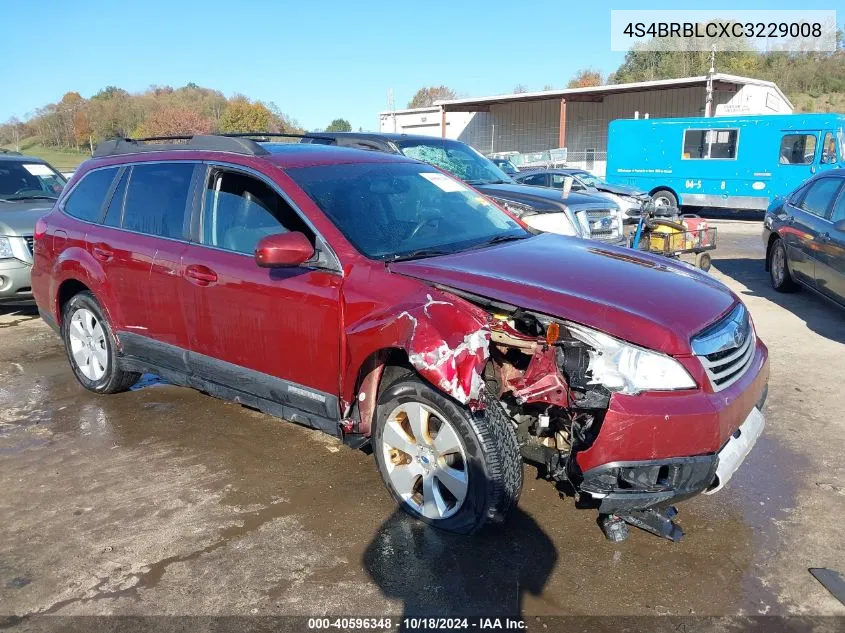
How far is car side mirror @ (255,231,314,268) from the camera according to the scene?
137 inches

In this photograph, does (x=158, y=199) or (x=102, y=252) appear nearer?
(x=158, y=199)

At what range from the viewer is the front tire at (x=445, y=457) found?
10.2 feet

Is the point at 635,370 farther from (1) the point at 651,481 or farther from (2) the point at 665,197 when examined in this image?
(2) the point at 665,197

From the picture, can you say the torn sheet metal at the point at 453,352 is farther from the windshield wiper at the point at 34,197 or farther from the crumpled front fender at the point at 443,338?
the windshield wiper at the point at 34,197

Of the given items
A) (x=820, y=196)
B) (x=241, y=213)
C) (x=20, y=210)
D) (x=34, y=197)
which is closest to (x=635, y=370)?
(x=241, y=213)

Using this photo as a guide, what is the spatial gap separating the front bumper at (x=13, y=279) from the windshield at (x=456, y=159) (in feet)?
14.4

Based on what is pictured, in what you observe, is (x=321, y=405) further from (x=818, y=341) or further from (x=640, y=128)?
(x=640, y=128)

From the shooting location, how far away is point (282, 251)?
348 centimetres

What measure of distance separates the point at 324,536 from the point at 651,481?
158 centimetres

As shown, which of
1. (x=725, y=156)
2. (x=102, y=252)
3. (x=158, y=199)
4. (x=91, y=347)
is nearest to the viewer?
(x=158, y=199)

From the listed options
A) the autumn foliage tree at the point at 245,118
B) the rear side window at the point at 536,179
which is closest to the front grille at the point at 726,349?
the rear side window at the point at 536,179

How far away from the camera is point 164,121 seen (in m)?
44.5

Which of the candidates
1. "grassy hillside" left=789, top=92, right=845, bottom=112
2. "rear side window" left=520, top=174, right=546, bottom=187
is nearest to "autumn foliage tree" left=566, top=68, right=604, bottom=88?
"grassy hillside" left=789, top=92, right=845, bottom=112

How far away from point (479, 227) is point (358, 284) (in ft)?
3.67
